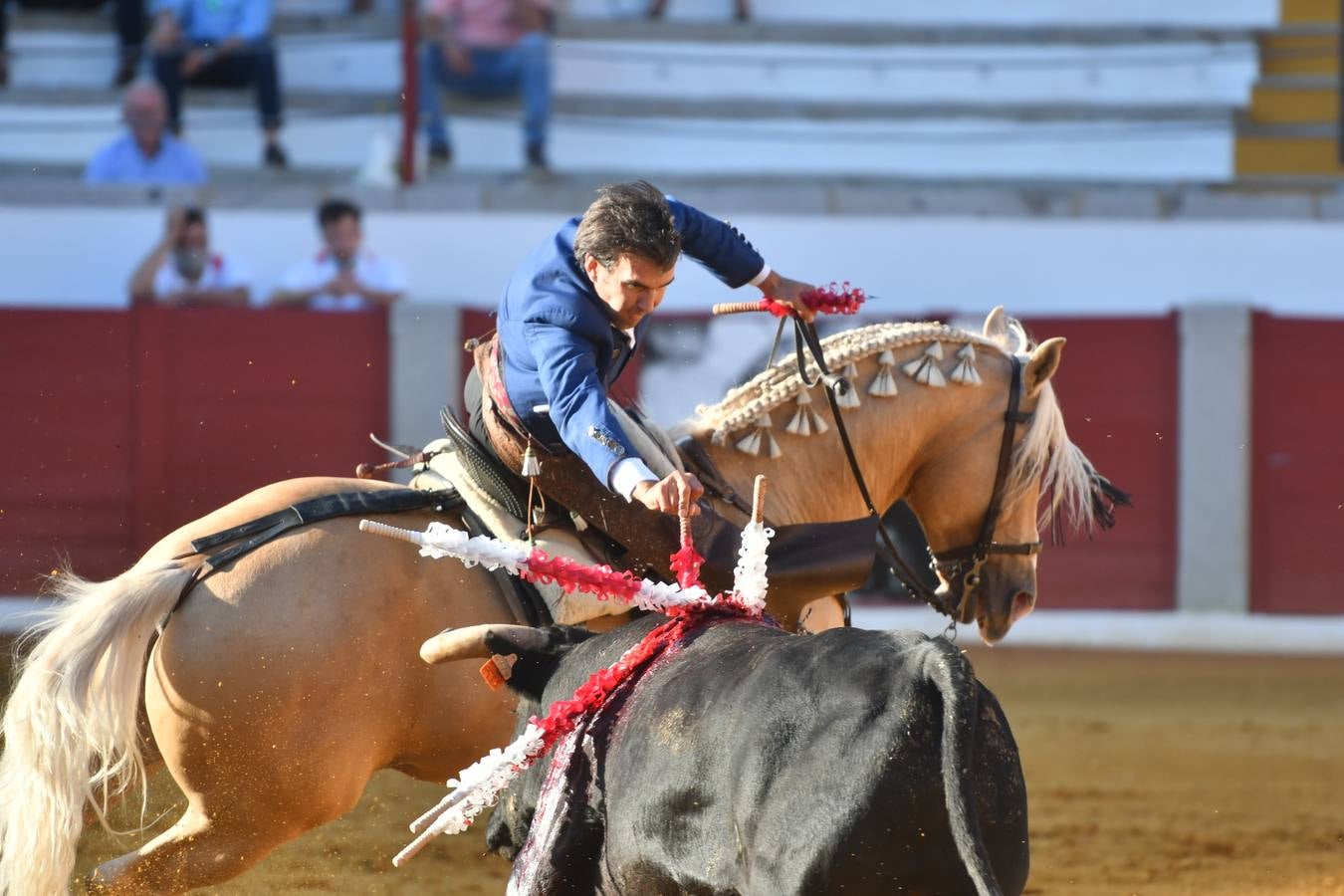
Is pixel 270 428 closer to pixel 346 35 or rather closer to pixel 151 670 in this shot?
pixel 346 35

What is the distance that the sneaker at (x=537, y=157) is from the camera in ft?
29.9

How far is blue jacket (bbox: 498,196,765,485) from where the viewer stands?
8.78ft

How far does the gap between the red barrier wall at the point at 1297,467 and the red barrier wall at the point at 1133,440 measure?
39 centimetres

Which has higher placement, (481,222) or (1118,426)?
(481,222)

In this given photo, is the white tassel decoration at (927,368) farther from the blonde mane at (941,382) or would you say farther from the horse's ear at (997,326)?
the horse's ear at (997,326)

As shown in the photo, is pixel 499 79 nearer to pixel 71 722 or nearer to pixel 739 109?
pixel 739 109

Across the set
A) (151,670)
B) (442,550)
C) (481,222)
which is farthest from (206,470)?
(442,550)

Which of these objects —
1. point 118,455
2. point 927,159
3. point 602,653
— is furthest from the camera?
point 927,159

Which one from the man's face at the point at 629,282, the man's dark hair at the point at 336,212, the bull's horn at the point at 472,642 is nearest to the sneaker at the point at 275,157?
the man's dark hair at the point at 336,212

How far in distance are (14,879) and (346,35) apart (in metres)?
7.49

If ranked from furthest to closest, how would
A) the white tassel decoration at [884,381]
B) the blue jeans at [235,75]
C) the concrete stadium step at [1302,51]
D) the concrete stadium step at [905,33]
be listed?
the concrete stadium step at [1302,51] < the concrete stadium step at [905,33] < the blue jeans at [235,75] < the white tassel decoration at [884,381]

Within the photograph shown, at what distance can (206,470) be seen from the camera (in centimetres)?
755

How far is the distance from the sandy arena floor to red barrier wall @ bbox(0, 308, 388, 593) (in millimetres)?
2508

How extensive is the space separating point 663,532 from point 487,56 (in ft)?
21.7
